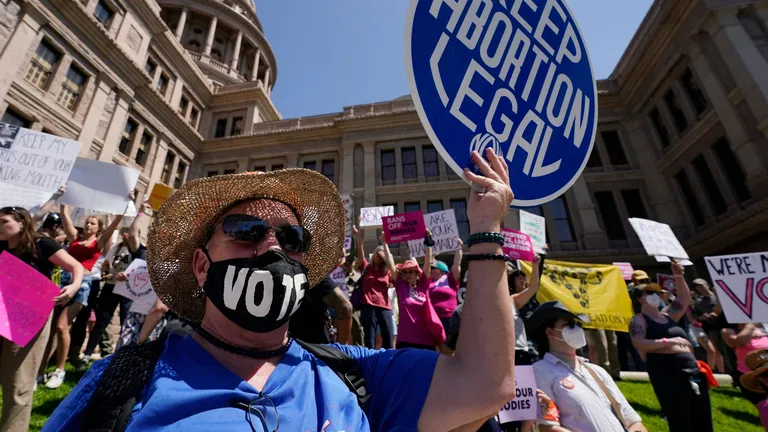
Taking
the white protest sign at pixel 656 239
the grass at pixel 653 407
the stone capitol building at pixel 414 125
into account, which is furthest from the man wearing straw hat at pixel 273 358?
the stone capitol building at pixel 414 125

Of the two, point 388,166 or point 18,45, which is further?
point 388,166

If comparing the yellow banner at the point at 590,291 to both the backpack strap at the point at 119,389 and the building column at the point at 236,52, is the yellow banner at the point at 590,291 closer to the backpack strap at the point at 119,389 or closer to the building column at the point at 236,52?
the backpack strap at the point at 119,389

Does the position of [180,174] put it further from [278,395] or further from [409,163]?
[278,395]

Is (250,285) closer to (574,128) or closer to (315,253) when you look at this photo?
(315,253)

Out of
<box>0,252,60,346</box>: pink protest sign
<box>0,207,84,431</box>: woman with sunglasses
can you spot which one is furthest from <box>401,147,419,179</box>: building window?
<box>0,252,60,346</box>: pink protest sign

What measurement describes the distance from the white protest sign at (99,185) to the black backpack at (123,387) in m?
4.92

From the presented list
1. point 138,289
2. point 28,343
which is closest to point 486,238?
point 28,343

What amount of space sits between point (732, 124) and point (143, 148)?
29.4 meters

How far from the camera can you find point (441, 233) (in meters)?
9.05

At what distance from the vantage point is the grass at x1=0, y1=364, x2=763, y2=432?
3.73 metres

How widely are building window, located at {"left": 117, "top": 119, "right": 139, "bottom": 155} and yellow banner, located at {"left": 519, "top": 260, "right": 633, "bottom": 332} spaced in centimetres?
2217

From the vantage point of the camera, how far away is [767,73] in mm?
14578

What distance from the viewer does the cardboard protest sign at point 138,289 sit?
4.74m

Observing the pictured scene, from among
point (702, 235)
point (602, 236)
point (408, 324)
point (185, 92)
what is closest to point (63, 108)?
point (185, 92)
